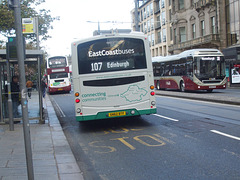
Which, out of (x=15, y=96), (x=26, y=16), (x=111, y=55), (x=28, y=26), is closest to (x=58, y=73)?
(x=26, y=16)

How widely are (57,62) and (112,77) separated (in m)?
25.1

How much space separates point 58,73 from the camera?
34250 mm

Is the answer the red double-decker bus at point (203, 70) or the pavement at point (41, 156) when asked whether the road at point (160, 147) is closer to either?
the pavement at point (41, 156)

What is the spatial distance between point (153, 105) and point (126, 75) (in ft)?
4.18

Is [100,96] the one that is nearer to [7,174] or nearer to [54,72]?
[7,174]

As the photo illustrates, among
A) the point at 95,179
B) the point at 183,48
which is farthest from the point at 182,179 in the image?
the point at 183,48

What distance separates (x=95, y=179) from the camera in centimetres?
524

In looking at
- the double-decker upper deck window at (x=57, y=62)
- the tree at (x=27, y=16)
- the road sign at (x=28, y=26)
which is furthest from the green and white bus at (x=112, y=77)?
the double-decker upper deck window at (x=57, y=62)

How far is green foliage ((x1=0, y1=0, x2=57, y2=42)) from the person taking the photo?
1888 cm

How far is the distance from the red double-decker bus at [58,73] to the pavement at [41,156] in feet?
79.7

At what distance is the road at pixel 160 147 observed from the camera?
213 inches

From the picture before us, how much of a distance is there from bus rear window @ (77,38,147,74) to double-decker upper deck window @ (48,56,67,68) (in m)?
24.8

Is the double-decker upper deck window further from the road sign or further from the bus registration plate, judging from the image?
the bus registration plate

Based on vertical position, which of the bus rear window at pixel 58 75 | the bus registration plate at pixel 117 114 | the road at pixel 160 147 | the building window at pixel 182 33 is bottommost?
the road at pixel 160 147
